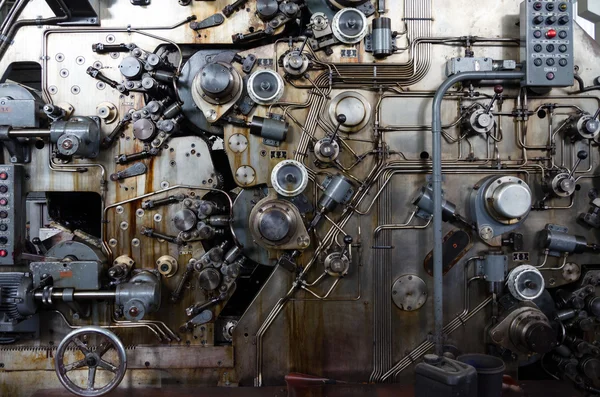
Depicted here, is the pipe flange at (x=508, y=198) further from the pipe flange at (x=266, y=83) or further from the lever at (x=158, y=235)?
the lever at (x=158, y=235)

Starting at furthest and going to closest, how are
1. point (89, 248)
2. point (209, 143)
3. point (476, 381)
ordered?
point (209, 143), point (89, 248), point (476, 381)

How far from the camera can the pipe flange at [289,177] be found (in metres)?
3.02

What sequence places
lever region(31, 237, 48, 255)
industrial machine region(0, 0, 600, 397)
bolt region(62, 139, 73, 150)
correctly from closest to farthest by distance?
bolt region(62, 139, 73, 150)
industrial machine region(0, 0, 600, 397)
lever region(31, 237, 48, 255)

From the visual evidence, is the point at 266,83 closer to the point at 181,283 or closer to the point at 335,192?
the point at 335,192

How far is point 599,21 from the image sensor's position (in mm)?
3797

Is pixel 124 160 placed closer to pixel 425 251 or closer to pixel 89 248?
pixel 89 248

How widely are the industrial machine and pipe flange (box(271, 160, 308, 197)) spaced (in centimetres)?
9

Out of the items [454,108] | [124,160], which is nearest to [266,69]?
[124,160]

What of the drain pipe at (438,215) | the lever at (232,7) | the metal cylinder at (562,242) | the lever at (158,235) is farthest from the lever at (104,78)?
the metal cylinder at (562,242)

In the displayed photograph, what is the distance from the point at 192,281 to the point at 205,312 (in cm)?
27

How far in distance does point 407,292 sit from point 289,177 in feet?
4.29

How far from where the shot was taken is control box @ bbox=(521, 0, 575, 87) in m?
3.01

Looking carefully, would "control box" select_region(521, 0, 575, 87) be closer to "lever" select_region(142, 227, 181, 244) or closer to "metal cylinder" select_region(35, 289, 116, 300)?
"lever" select_region(142, 227, 181, 244)

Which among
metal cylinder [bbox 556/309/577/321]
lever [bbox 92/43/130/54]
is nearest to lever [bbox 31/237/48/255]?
lever [bbox 92/43/130/54]
